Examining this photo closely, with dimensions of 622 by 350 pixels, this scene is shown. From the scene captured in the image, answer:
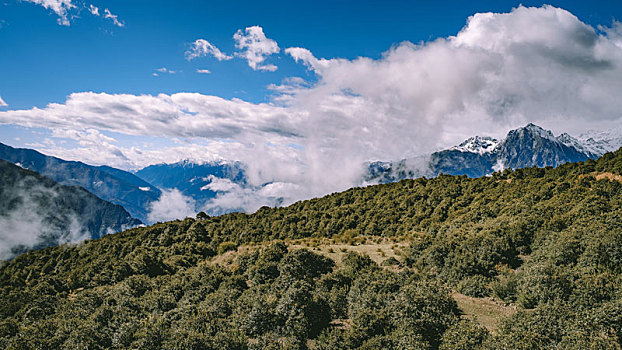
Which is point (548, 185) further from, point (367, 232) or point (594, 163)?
point (367, 232)

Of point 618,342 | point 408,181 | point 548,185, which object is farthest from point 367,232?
point 618,342

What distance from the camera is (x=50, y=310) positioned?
2831cm

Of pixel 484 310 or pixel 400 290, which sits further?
pixel 400 290

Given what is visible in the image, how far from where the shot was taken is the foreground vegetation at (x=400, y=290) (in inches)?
612

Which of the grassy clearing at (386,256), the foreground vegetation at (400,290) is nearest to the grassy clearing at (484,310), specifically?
the grassy clearing at (386,256)

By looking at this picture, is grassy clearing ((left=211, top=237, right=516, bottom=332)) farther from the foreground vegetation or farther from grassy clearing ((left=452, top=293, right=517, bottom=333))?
the foreground vegetation

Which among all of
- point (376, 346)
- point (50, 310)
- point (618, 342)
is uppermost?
point (618, 342)

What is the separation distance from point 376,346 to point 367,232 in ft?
98.3

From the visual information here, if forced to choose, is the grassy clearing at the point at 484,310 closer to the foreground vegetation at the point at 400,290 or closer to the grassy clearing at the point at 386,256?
the grassy clearing at the point at 386,256

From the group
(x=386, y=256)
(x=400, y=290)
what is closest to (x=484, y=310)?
(x=400, y=290)

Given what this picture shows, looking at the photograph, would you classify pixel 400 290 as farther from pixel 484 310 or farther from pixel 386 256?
pixel 386 256

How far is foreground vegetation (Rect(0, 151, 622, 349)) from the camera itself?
15.5 meters

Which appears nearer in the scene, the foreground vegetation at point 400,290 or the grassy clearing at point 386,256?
the foreground vegetation at point 400,290

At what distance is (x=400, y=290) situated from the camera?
20422mm
